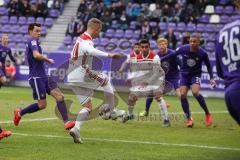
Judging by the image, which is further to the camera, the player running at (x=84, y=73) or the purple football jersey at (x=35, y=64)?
the purple football jersey at (x=35, y=64)

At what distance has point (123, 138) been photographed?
517 inches

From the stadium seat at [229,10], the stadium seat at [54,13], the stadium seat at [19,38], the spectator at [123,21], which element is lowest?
the stadium seat at [19,38]

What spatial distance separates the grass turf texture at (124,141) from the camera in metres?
10.8

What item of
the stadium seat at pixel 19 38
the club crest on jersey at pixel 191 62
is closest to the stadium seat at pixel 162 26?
the stadium seat at pixel 19 38

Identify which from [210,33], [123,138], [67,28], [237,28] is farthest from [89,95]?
[67,28]

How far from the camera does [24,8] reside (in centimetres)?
3631

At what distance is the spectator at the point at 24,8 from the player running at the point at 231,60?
28945 millimetres

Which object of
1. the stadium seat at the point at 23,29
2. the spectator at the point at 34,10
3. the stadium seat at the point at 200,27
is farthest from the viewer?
the spectator at the point at 34,10

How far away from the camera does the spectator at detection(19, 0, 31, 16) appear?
36.2 metres

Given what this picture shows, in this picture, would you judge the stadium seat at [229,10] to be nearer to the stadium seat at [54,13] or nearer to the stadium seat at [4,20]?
the stadium seat at [54,13]

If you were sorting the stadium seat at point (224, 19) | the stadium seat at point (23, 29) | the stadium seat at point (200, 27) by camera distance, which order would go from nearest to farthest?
the stadium seat at point (224, 19) < the stadium seat at point (200, 27) < the stadium seat at point (23, 29)

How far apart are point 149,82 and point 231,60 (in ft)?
31.2

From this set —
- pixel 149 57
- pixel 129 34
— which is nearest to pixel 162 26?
pixel 129 34

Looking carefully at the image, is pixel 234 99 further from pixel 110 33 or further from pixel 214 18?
→ pixel 110 33
